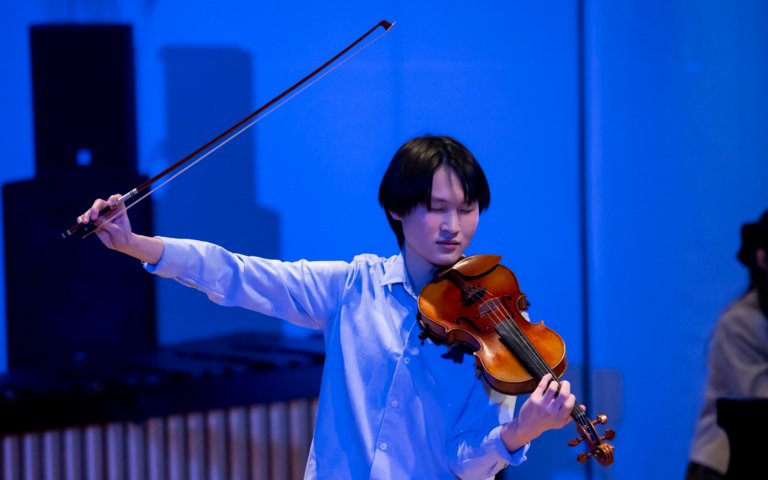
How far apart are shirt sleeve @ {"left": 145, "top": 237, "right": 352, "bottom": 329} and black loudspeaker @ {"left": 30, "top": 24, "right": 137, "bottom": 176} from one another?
130 centimetres

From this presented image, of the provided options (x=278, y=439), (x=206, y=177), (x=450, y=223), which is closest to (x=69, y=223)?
(x=206, y=177)

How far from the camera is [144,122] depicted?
3.42 metres

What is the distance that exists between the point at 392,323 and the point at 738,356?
1.35 metres

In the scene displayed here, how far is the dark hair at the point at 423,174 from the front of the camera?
197 cm

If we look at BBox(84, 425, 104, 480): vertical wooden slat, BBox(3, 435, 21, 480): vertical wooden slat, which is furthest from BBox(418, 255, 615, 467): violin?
BBox(3, 435, 21, 480): vertical wooden slat

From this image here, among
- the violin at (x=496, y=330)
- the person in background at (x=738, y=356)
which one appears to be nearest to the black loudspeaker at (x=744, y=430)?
the person in background at (x=738, y=356)

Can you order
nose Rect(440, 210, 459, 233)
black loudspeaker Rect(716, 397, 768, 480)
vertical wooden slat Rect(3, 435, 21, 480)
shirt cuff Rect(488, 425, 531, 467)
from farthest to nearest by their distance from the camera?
vertical wooden slat Rect(3, 435, 21, 480) < black loudspeaker Rect(716, 397, 768, 480) < nose Rect(440, 210, 459, 233) < shirt cuff Rect(488, 425, 531, 467)

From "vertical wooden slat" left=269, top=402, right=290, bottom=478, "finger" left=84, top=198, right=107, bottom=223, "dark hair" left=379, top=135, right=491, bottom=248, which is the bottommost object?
"vertical wooden slat" left=269, top=402, right=290, bottom=478

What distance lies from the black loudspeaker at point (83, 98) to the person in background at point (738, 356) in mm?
1865

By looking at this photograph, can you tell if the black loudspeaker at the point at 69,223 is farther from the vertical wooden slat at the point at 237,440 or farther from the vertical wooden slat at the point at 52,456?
the vertical wooden slat at the point at 237,440

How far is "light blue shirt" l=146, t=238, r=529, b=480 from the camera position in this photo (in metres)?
1.87

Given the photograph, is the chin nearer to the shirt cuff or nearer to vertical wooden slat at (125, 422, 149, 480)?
the shirt cuff

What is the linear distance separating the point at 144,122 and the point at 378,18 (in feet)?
2.94

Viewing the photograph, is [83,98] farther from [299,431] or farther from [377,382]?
[377,382]
